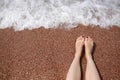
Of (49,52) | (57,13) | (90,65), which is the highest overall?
(57,13)

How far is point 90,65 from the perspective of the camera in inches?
106

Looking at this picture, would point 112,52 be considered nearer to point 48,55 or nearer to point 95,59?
point 95,59

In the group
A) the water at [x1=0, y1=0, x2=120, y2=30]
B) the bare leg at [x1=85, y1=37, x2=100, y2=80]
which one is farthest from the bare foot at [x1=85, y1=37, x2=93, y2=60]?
the water at [x1=0, y1=0, x2=120, y2=30]

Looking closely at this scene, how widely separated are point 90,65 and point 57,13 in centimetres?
120

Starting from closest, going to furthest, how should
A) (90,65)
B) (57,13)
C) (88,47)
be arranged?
(90,65)
(88,47)
(57,13)

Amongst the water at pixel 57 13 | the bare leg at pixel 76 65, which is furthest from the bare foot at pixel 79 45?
the water at pixel 57 13

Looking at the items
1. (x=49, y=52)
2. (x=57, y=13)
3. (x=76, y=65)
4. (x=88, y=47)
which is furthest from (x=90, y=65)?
(x=57, y=13)

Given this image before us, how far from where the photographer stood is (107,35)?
3.14 m

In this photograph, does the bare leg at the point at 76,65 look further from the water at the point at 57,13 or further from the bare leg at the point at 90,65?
the water at the point at 57,13

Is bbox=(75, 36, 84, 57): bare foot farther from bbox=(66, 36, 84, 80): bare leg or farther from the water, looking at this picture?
the water

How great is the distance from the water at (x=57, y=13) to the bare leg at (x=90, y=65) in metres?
0.44

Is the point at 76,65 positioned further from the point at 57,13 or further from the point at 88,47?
the point at 57,13

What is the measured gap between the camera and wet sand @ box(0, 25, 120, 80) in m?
2.77

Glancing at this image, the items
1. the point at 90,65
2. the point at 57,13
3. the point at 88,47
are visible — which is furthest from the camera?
the point at 57,13
